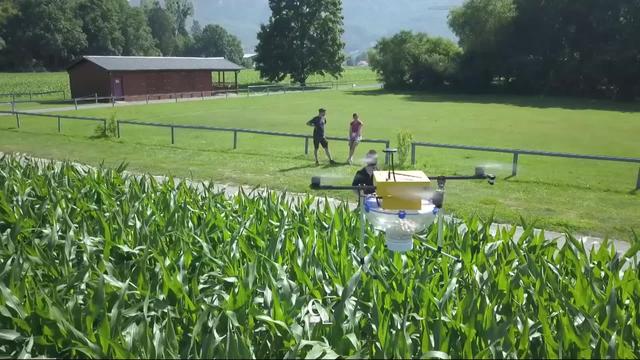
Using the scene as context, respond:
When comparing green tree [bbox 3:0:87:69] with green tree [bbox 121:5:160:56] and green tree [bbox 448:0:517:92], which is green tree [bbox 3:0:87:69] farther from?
green tree [bbox 448:0:517:92]

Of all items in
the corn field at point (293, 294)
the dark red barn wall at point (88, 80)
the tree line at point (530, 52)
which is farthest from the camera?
the tree line at point (530, 52)

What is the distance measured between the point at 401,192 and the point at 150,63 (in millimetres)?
45814

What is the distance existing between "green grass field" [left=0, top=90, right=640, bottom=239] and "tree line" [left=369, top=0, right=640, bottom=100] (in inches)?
388

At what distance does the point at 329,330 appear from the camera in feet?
11.6

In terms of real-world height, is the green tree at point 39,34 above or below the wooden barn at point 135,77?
above

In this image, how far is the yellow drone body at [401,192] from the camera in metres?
3.76

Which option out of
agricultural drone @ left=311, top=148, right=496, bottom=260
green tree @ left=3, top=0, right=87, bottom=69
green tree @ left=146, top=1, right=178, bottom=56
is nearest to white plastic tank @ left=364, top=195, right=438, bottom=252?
agricultural drone @ left=311, top=148, right=496, bottom=260

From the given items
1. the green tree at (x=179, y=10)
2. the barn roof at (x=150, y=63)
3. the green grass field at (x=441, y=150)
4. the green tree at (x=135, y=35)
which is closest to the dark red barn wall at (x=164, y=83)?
the barn roof at (x=150, y=63)

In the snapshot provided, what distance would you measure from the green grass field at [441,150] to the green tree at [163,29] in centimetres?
9250

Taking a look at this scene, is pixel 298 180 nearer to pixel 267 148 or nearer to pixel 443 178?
pixel 267 148

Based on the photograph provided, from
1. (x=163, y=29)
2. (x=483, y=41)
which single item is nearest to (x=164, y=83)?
(x=483, y=41)

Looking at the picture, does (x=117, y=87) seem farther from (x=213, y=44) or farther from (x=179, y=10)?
(x=179, y=10)

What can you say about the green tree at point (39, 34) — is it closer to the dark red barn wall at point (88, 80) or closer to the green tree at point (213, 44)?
the dark red barn wall at point (88, 80)

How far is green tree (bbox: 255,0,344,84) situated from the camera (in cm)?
6812
